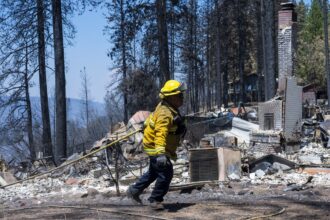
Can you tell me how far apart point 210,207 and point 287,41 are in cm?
1434

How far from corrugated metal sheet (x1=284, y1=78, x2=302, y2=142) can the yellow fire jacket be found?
29.9 ft

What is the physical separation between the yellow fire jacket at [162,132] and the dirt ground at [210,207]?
0.82m

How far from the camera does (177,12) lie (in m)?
25.9

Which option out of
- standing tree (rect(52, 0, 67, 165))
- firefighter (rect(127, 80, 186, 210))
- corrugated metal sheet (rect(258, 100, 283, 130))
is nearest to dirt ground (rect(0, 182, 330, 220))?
firefighter (rect(127, 80, 186, 210))

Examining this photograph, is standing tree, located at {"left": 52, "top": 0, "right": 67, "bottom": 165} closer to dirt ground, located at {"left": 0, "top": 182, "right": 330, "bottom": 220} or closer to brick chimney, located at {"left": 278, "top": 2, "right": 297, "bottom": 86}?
brick chimney, located at {"left": 278, "top": 2, "right": 297, "bottom": 86}

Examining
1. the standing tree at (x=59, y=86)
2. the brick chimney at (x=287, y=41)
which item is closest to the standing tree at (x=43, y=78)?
the standing tree at (x=59, y=86)

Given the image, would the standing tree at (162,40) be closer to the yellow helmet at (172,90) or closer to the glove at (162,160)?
the yellow helmet at (172,90)

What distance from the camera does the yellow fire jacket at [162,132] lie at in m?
6.94

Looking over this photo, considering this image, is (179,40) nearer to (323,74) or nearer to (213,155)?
(323,74)

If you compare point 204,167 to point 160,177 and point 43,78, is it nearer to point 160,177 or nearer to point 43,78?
point 160,177

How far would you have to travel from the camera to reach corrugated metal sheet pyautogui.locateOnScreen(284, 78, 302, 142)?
15969 millimetres

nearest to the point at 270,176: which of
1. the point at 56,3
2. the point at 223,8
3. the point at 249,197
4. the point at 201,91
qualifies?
the point at 249,197

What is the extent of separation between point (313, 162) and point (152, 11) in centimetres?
1416

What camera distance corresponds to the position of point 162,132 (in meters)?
6.95
